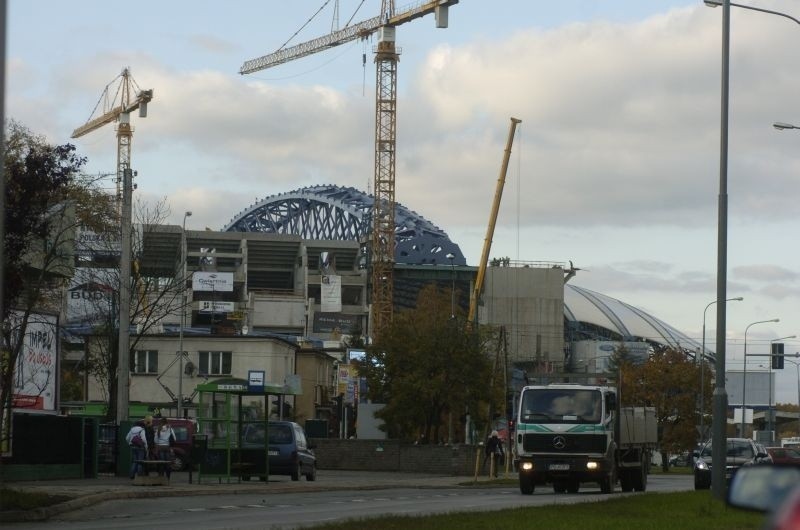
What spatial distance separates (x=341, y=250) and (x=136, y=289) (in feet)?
335

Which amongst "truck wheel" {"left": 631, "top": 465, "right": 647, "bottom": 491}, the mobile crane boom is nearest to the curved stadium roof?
the mobile crane boom

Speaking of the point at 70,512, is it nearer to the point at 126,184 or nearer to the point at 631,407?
the point at 126,184

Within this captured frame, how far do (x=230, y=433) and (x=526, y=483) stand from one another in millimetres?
7518

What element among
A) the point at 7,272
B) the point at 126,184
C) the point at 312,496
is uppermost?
the point at 126,184

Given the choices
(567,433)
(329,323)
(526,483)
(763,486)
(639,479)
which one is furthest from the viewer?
(329,323)

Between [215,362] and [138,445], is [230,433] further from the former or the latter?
[215,362]

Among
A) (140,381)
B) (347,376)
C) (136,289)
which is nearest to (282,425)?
(136,289)

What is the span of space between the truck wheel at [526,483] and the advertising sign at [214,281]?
107 m

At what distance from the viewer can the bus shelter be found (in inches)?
1372

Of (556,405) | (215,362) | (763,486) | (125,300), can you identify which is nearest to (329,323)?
(215,362)

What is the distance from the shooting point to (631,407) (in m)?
37.0

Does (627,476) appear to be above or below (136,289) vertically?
below

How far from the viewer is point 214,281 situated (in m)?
141

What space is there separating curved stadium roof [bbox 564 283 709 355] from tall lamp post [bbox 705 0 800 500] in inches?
5410
